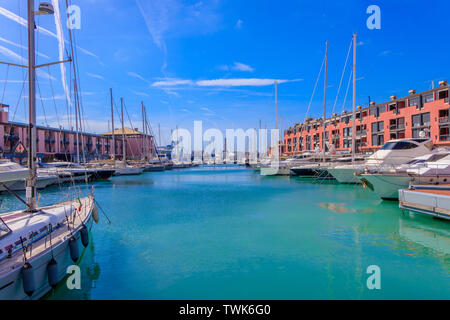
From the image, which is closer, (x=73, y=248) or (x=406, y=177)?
(x=73, y=248)

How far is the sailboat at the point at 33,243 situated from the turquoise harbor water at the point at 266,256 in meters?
1.08

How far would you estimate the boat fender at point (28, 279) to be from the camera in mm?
5723

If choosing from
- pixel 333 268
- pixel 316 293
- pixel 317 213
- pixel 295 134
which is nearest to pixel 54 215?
pixel 316 293

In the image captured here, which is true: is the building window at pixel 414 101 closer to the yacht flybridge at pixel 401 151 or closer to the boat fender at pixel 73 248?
the yacht flybridge at pixel 401 151

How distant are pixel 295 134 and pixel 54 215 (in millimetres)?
83584

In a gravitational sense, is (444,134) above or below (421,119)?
below

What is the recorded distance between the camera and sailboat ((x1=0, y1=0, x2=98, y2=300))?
5.74 m

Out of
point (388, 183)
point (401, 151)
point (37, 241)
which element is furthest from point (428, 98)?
point (37, 241)

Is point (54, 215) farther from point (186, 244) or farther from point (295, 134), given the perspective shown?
point (295, 134)

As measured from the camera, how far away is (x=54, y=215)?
32.2ft

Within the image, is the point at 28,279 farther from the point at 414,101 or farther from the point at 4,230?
the point at 414,101

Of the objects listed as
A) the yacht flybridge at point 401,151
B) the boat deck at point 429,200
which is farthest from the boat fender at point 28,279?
the yacht flybridge at point 401,151

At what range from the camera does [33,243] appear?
23.7ft

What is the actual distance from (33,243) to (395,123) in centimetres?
5886
